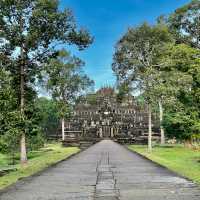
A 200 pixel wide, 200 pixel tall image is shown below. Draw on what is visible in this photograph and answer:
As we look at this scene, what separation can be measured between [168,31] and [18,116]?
1606 inches

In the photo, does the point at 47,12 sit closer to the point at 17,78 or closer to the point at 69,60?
the point at 17,78

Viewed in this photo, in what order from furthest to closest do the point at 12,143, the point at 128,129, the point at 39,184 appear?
the point at 128,129 → the point at 12,143 → the point at 39,184

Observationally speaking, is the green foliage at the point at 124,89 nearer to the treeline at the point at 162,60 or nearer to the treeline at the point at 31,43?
the treeline at the point at 162,60

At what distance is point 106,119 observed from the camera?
12975cm

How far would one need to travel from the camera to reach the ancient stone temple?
12400cm

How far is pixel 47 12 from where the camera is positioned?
3294 centimetres

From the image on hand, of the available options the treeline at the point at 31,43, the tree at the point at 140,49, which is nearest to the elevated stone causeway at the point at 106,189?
the treeline at the point at 31,43

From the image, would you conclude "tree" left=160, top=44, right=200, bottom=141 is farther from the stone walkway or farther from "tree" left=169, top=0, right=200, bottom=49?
the stone walkway

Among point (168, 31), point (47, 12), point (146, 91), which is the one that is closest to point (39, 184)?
point (47, 12)

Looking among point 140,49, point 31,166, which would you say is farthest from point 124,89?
point 31,166

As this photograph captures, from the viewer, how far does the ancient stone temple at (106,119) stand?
124000 millimetres

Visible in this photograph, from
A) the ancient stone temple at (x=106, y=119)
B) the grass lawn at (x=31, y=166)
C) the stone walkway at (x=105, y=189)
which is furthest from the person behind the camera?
the ancient stone temple at (x=106, y=119)

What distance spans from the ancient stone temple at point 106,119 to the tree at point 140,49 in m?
58.1

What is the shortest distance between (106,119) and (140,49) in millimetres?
69894
